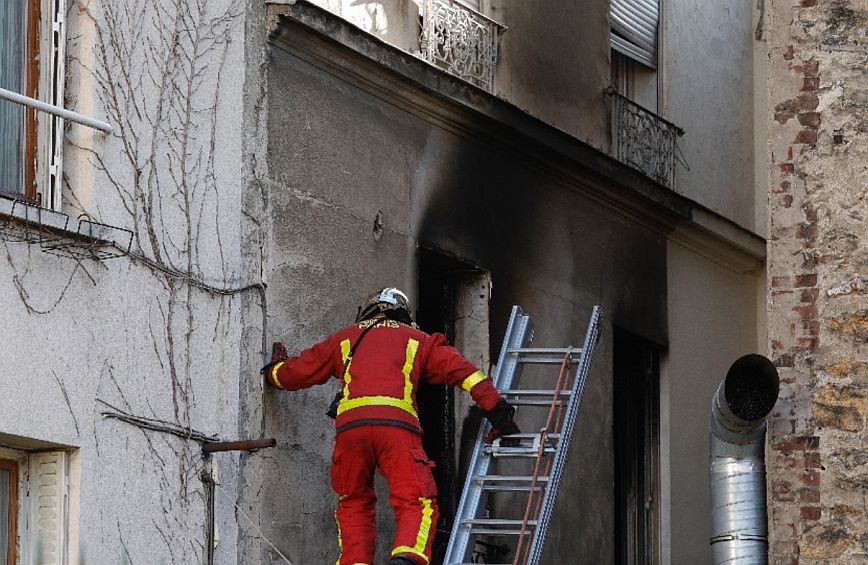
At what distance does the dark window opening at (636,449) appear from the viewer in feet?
55.2

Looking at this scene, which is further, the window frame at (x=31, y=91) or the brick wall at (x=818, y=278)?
the brick wall at (x=818, y=278)

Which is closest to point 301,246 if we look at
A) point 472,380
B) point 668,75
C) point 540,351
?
point 472,380

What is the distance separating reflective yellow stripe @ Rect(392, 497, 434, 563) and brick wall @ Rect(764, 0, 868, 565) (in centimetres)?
220

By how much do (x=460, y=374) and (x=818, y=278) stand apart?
2290mm

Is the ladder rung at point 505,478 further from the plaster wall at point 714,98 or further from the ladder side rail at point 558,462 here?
the plaster wall at point 714,98

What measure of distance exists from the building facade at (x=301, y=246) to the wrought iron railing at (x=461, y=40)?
2cm

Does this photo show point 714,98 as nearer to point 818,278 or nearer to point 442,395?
point 442,395

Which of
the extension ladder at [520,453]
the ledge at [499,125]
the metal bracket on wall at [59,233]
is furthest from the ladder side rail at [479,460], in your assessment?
the metal bracket on wall at [59,233]

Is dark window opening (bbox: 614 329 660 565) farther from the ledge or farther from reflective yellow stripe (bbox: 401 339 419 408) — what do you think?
reflective yellow stripe (bbox: 401 339 419 408)

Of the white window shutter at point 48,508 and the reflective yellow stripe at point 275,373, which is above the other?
the reflective yellow stripe at point 275,373

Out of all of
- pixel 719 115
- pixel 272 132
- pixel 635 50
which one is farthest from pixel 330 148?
pixel 719 115

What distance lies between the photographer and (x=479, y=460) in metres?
12.3

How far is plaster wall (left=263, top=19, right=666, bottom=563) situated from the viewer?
1230 centimetres

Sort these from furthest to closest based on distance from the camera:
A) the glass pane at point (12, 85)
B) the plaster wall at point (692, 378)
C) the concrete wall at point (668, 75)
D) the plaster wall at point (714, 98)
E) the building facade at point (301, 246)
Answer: the plaster wall at point (714, 98)
the plaster wall at point (692, 378)
the concrete wall at point (668, 75)
the glass pane at point (12, 85)
the building facade at point (301, 246)
